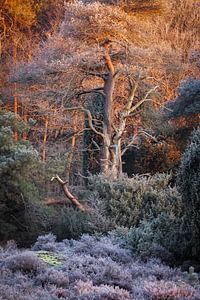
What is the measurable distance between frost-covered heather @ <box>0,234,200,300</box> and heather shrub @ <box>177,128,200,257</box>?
0.53 meters

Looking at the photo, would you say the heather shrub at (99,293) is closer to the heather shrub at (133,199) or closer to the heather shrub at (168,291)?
the heather shrub at (168,291)

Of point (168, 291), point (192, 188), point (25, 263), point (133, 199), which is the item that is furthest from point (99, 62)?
point (168, 291)

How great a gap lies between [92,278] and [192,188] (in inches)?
56.9

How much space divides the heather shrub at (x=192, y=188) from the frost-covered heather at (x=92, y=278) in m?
0.53

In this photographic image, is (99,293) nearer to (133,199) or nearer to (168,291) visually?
(168,291)

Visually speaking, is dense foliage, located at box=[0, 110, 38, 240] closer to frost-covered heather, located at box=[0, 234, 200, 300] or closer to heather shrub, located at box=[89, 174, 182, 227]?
heather shrub, located at box=[89, 174, 182, 227]

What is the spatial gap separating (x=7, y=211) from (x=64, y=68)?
3674 mm

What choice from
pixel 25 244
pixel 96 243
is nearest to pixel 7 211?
pixel 25 244

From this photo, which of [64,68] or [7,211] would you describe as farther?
[64,68]

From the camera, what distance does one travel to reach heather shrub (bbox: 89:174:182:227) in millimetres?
6809

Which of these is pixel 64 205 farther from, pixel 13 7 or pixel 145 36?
pixel 13 7

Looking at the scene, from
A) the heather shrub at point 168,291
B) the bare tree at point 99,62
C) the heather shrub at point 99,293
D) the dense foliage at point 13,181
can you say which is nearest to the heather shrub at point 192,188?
the heather shrub at point 168,291

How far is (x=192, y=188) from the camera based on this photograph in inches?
184

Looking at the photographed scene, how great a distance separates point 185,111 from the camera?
10578 mm
